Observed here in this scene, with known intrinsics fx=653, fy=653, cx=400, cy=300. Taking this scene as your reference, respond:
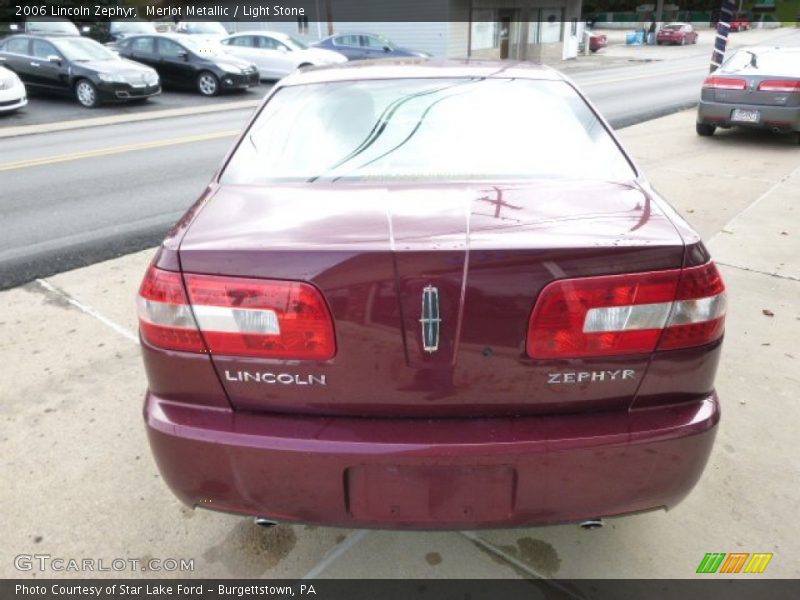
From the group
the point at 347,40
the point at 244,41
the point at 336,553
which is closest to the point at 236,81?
the point at 244,41

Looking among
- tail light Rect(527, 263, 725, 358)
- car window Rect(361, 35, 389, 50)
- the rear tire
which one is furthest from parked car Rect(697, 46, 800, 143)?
car window Rect(361, 35, 389, 50)

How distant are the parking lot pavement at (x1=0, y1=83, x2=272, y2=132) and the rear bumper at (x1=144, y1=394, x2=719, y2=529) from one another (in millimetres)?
13302

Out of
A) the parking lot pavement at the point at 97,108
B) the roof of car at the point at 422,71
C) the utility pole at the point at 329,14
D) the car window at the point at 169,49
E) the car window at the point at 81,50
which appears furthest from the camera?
the utility pole at the point at 329,14

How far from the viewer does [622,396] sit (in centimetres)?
177

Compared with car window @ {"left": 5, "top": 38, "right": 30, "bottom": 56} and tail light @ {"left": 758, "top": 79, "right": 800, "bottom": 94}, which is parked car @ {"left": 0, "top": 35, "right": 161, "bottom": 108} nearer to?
car window @ {"left": 5, "top": 38, "right": 30, "bottom": 56}

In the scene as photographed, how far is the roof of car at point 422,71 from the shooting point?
2949 mm

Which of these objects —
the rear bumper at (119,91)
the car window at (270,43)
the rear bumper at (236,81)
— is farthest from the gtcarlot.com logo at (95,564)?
the car window at (270,43)

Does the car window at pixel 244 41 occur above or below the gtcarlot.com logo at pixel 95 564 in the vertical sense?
above

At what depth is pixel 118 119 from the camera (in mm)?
13312

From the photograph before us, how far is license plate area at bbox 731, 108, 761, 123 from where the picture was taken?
9.55m

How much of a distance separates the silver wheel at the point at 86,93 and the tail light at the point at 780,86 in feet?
42.2

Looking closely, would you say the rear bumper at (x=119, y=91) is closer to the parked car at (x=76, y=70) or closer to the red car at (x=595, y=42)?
the parked car at (x=76, y=70)

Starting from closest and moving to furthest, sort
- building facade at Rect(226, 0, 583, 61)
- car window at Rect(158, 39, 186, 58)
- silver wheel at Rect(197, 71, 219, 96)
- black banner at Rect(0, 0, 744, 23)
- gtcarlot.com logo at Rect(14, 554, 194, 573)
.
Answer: gtcarlot.com logo at Rect(14, 554, 194, 573) < silver wheel at Rect(197, 71, 219, 96) < car window at Rect(158, 39, 186, 58) < building facade at Rect(226, 0, 583, 61) < black banner at Rect(0, 0, 744, 23)

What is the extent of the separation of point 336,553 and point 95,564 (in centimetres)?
81
